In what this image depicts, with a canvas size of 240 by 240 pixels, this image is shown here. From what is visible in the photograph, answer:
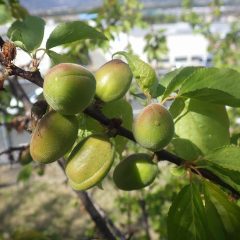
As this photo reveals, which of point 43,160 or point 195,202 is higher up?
point 43,160

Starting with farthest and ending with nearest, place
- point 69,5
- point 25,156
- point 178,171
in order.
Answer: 1. point 69,5
2. point 25,156
3. point 178,171


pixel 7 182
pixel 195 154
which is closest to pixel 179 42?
pixel 7 182

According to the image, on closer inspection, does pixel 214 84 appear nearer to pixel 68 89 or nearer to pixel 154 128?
pixel 154 128

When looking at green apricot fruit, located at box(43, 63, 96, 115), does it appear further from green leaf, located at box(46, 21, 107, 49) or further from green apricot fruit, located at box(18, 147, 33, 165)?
green apricot fruit, located at box(18, 147, 33, 165)

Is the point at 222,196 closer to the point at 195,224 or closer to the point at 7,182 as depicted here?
the point at 195,224

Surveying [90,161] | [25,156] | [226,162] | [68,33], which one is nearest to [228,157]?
[226,162]

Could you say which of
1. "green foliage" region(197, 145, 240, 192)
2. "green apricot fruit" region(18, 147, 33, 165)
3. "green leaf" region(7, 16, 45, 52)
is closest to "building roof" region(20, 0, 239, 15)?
"green apricot fruit" region(18, 147, 33, 165)

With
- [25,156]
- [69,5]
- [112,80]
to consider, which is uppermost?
[112,80]
